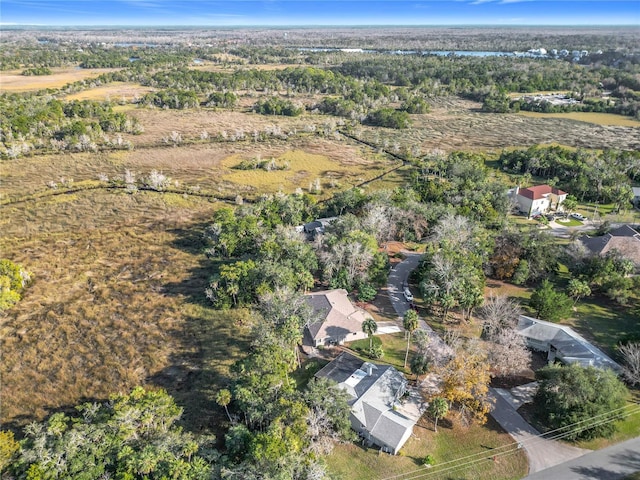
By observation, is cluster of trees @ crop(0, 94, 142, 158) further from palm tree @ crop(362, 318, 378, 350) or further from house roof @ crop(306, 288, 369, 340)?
palm tree @ crop(362, 318, 378, 350)

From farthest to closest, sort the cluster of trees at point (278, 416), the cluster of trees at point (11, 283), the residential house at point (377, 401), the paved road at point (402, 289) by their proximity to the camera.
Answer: the cluster of trees at point (11, 283) < the paved road at point (402, 289) < the residential house at point (377, 401) < the cluster of trees at point (278, 416)

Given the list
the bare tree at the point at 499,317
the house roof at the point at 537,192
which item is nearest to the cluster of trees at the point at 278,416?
the bare tree at the point at 499,317

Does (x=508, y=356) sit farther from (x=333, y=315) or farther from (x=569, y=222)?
(x=569, y=222)

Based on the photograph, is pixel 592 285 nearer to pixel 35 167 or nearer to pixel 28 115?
pixel 35 167

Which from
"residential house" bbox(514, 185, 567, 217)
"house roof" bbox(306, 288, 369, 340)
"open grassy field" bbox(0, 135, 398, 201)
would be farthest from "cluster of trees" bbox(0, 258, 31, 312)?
"residential house" bbox(514, 185, 567, 217)

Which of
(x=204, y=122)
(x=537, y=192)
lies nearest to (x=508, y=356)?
(x=537, y=192)

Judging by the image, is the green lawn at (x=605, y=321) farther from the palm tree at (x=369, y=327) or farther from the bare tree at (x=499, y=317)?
the palm tree at (x=369, y=327)
